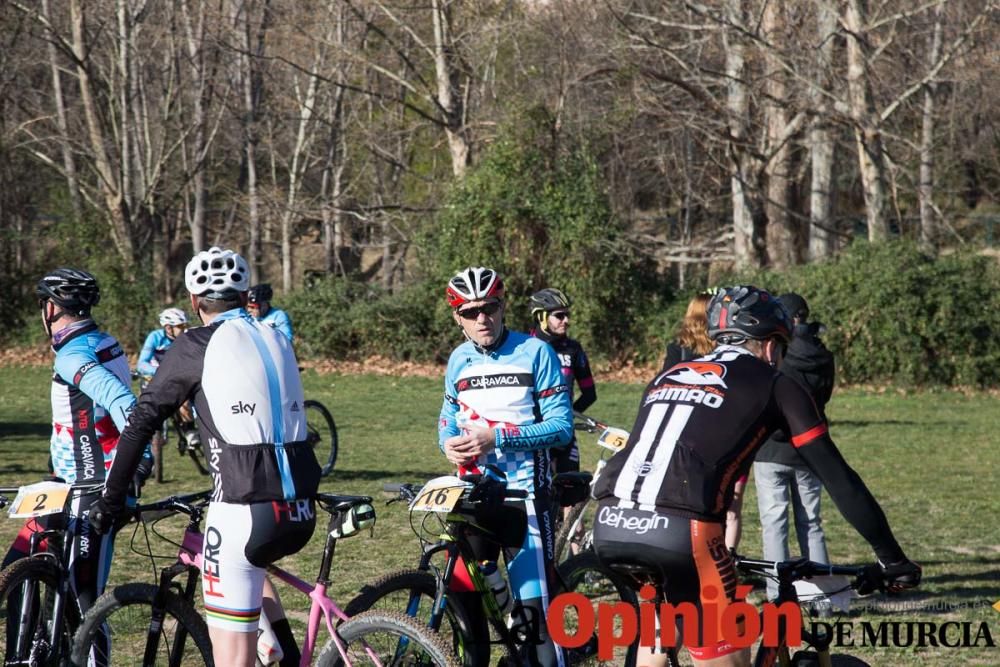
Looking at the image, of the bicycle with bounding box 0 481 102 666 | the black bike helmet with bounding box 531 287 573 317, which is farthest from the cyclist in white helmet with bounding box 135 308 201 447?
the bicycle with bounding box 0 481 102 666

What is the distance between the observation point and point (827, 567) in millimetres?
3969

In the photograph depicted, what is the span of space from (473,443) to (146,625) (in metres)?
1.42

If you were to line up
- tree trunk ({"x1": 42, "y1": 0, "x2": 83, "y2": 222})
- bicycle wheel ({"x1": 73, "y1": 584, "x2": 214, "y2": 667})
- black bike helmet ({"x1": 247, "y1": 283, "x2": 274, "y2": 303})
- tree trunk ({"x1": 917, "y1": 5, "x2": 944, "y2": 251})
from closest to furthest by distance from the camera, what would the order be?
1. bicycle wheel ({"x1": 73, "y1": 584, "x2": 214, "y2": 667})
2. black bike helmet ({"x1": 247, "y1": 283, "x2": 274, "y2": 303})
3. tree trunk ({"x1": 917, "y1": 5, "x2": 944, "y2": 251})
4. tree trunk ({"x1": 42, "y1": 0, "x2": 83, "y2": 222})

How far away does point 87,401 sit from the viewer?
5.58 m

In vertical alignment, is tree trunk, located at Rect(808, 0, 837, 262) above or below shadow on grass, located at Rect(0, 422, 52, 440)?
above

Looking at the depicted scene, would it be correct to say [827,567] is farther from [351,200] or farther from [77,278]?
[351,200]

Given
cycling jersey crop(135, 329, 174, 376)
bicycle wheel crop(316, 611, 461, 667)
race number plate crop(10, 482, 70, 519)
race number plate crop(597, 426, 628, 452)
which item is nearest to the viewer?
bicycle wheel crop(316, 611, 461, 667)

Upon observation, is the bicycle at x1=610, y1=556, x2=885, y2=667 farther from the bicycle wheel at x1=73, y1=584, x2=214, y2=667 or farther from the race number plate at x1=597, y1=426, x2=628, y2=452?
the race number plate at x1=597, y1=426, x2=628, y2=452

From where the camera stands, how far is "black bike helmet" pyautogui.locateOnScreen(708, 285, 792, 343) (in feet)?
13.2

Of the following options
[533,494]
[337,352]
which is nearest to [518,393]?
[533,494]

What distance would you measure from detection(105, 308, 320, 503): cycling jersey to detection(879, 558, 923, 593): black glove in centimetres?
185

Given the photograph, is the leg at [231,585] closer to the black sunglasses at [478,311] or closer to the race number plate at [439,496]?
the race number plate at [439,496]

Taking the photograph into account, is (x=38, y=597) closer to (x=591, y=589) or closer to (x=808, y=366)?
(x=591, y=589)

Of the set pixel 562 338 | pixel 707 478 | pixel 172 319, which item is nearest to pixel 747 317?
pixel 707 478
